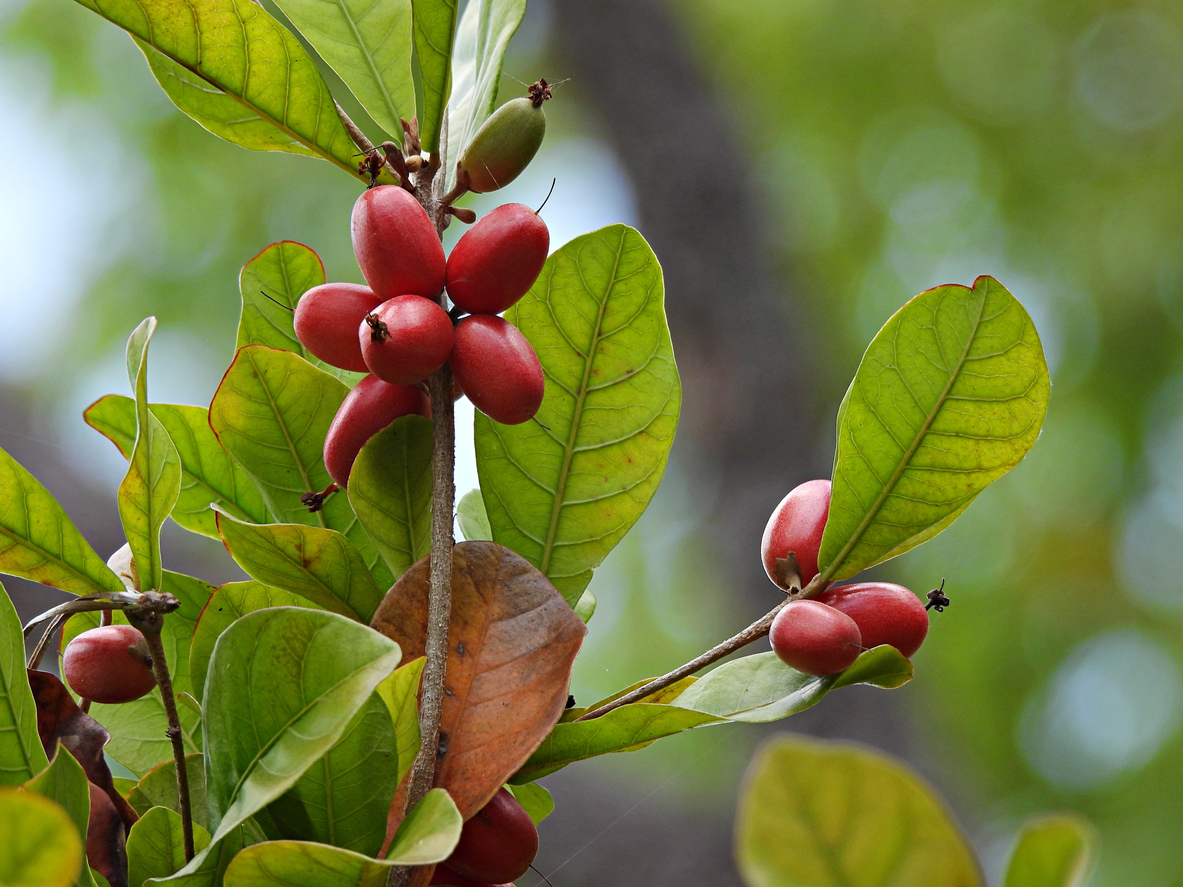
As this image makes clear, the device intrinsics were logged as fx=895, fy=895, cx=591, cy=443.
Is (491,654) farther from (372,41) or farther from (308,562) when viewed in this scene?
(372,41)

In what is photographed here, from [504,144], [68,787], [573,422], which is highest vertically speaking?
[504,144]

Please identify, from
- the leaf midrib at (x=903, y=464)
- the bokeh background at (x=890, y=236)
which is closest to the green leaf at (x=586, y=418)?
the leaf midrib at (x=903, y=464)

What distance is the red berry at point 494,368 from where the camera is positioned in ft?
1.24

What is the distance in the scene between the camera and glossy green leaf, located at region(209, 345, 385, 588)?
463mm

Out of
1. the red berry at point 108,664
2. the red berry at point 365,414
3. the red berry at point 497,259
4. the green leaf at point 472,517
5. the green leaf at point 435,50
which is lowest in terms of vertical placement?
the red berry at point 108,664

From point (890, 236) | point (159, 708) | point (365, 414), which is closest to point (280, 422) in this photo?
point (365, 414)

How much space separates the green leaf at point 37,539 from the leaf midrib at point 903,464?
1.16ft

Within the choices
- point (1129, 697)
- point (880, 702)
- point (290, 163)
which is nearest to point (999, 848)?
point (880, 702)

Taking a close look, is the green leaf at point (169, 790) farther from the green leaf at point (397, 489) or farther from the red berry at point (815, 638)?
the red berry at point (815, 638)

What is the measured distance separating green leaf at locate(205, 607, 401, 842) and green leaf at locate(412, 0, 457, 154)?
10.0 inches

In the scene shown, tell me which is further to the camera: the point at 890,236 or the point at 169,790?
the point at 890,236

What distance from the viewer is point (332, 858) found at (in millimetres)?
278

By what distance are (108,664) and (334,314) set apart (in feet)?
0.63

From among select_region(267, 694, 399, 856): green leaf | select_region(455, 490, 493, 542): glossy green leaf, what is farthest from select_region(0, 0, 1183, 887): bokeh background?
select_region(267, 694, 399, 856): green leaf
